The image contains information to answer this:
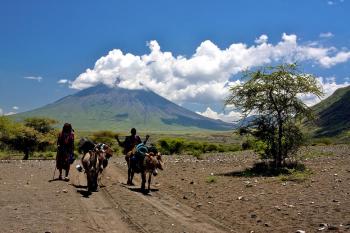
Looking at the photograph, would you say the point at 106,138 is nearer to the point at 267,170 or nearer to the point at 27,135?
the point at 27,135

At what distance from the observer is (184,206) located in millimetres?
18188

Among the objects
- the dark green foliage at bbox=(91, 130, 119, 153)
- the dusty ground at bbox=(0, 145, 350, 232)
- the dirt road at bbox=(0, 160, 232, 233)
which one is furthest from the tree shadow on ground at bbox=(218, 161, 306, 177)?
the dark green foliage at bbox=(91, 130, 119, 153)

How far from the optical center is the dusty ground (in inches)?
545

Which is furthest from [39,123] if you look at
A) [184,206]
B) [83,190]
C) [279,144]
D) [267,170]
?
[184,206]

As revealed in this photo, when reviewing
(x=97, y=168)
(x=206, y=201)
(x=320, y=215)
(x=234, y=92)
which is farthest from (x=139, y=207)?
(x=234, y=92)

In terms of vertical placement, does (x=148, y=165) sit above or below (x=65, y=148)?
below

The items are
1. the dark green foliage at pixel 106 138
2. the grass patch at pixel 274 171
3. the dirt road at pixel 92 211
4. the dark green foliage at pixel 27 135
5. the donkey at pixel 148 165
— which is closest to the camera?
the dirt road at pixel 92 211

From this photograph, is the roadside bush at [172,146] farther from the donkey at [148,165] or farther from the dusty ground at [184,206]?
the donkey at [148,165]

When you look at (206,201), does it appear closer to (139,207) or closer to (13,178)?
(139,207)

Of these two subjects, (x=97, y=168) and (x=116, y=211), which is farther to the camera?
(x=97, y=168)

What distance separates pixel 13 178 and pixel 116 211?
12.9 meters

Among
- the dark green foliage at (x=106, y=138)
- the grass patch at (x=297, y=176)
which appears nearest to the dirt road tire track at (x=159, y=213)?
the grass patch at (x=297, y=176)

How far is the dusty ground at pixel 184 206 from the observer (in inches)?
545

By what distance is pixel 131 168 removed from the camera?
24.7 m
